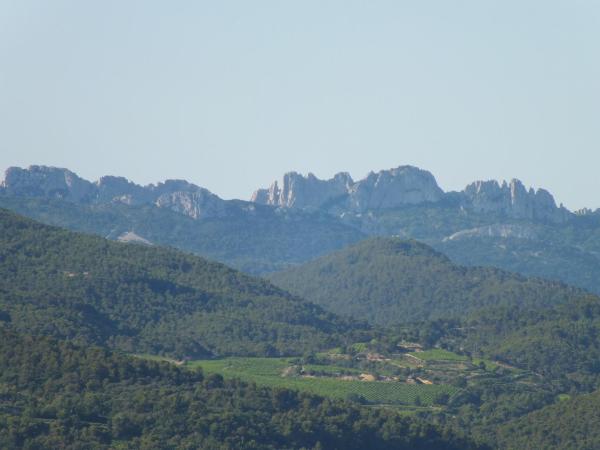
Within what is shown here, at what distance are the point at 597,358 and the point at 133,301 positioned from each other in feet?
192

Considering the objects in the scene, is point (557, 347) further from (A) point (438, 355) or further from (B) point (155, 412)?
(B) point (155, 412)

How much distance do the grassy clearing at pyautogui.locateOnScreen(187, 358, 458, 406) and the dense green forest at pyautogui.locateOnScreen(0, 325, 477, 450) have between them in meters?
21.6

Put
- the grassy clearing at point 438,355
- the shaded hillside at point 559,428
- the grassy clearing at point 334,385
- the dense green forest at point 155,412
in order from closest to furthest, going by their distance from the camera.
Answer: the dense green forest at point 155,412
the shaded hillside at point 559,428
the grassy clearing at point 334,385
the grassy clearing at point 438,355

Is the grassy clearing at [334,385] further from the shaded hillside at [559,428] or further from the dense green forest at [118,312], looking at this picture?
the shaded hillside at [559,428]

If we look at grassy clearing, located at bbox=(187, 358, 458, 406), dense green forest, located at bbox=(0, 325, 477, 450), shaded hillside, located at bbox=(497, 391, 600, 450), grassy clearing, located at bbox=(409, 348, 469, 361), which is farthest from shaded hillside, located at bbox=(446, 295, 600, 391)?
dense green forest, located at bbox=(0, 325, 477, 450)

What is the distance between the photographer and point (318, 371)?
170m

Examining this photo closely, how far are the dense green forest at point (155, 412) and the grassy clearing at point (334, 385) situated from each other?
70.8ft

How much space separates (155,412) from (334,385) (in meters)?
46.0

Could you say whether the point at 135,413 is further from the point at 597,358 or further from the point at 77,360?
the point at 597,358

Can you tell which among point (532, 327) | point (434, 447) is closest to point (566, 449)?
point (434, 447)

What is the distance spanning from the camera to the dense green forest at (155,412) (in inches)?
4262

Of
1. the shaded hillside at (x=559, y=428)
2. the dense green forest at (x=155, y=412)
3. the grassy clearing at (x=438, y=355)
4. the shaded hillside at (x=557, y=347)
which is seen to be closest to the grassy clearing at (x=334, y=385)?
the grassy clearing at (x=438, y=355)

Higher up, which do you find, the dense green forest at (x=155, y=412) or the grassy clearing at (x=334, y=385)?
the grassy clearing at (x=334, y=385)

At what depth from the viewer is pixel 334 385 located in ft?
524
